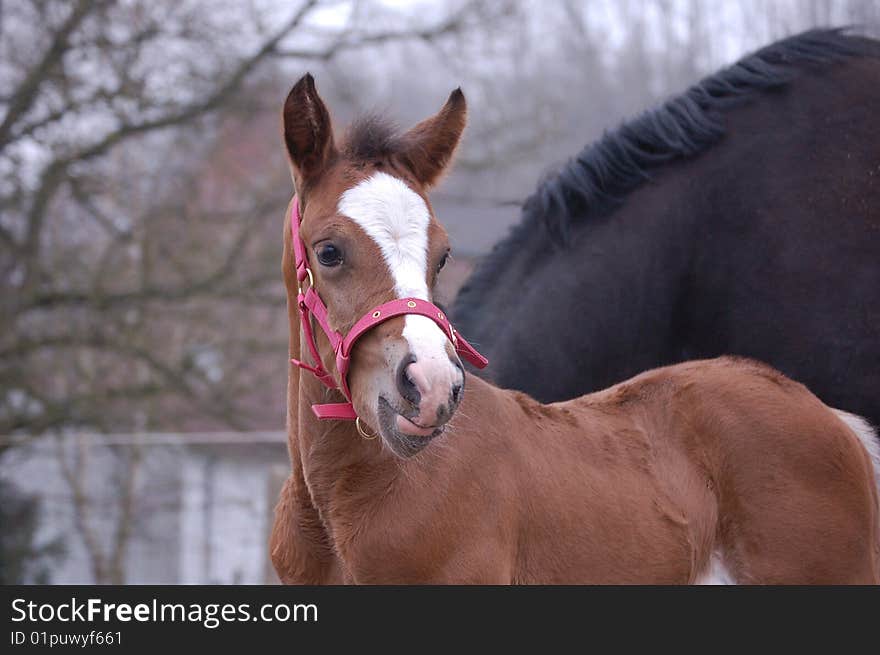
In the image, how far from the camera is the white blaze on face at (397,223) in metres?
2.62

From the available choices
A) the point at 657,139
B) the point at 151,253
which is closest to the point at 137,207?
the point at 151,253

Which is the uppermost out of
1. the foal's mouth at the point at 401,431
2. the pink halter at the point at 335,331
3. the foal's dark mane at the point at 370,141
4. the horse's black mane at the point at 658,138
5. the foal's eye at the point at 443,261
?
the horse's black mane at the point at 658,138

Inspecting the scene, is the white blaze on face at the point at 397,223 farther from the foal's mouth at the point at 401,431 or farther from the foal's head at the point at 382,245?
the foal's mouth at the point at 401,431

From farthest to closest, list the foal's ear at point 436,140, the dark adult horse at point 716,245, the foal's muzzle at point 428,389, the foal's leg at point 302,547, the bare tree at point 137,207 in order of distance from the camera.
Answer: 1. the bare tree at point 137,207
2. the dark adult horse at point 716,245
3. the foal's ear at point 436,140
4. the foal's leg at point 302,547
5. the foal's muzzle at point 428,389

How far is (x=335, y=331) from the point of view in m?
2.72

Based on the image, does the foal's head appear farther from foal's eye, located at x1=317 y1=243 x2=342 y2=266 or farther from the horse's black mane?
the horse's black mane

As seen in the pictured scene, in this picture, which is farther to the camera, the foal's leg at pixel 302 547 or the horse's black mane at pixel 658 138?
the horse's black mane at pixel 658 138

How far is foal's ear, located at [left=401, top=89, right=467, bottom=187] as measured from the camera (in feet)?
9.87

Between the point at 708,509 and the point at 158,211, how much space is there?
28.1 feet

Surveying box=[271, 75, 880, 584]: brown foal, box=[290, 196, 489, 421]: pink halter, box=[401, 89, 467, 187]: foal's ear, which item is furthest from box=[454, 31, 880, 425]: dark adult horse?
box=[290, 196, 489, 421]: pink halter

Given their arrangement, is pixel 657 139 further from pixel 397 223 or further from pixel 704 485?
pixel 397 223

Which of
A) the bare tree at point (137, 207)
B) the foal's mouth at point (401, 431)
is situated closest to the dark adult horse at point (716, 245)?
the foal's mouth at point (401, 431)
